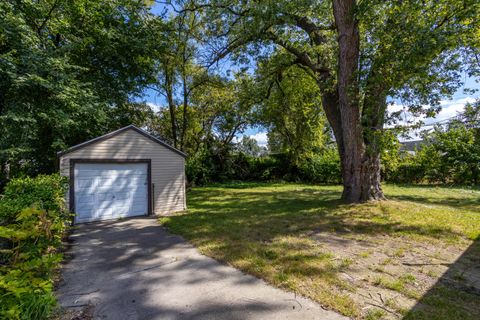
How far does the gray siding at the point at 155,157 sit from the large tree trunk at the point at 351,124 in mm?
5424

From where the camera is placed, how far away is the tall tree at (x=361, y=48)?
5.48 meters

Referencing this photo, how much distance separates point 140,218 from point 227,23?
713 cm

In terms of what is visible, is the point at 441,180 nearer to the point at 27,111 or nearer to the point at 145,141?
the point at 145,141

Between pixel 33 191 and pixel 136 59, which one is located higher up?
pixel 136 59

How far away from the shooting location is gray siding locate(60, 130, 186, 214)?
6.94 metres

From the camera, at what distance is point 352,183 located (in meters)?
7.87

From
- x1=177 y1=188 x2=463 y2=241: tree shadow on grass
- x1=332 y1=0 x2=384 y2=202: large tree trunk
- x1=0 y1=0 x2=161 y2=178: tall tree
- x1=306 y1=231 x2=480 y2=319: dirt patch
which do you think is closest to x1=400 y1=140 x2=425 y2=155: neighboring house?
x1=332 y1=0 x2=384 y2=202: large tree trunk

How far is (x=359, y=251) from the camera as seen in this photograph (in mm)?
4195

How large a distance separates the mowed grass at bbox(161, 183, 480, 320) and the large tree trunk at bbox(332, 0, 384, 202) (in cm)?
62

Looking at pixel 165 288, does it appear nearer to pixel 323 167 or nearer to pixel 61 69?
pixel 61 69

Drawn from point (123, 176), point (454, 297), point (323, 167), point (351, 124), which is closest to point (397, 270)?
point (454, 297)

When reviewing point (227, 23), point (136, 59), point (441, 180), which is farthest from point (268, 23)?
point (441, 180)

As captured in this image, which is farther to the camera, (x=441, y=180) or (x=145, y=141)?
(x=441, y=180)

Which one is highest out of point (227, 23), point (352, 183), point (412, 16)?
point (227, 23)
